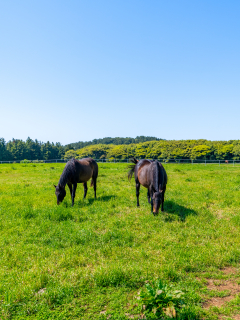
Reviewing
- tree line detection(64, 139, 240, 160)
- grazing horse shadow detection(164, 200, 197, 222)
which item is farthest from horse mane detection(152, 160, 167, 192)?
tree line detection(64, 139, 240, 160)

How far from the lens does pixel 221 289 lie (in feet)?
12.4

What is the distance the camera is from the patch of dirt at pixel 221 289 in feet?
11.1

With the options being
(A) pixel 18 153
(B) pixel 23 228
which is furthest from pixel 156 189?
(A) pixel 18 153

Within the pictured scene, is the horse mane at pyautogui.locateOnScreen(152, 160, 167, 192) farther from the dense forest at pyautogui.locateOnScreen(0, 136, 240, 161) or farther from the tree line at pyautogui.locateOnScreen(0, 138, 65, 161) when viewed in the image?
the tree line at pyautogui.locateOnScreen(0, 138, 65, 161)

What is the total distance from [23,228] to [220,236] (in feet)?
20.1

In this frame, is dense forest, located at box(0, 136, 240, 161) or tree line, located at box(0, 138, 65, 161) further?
tree line, located at box(0, 138, 65, 161)

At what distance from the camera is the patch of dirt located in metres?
3.38

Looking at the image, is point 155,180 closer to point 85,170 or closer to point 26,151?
point 85,170

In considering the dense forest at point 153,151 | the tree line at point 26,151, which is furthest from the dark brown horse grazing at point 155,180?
the tree line at point 26,151

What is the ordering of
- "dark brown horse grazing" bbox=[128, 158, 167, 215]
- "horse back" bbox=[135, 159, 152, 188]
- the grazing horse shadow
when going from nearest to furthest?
"dark brown horse grazing" bbox=[128, 158, 167, 215] < the grazing horse shadow < "horse back" bbox=[135, 159, 152, 188]

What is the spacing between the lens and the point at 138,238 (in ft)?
19.2

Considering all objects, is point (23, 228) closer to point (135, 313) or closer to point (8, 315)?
point (8, 315)

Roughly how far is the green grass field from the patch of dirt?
18 mm

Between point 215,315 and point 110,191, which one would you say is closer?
point 215,315
